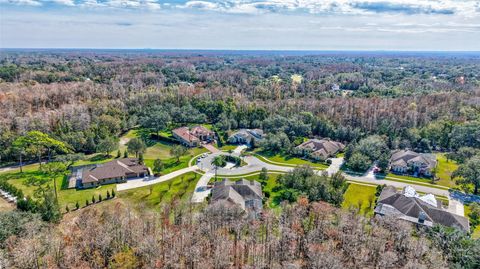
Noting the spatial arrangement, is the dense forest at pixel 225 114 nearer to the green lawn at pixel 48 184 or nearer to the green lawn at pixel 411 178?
the green lawn at pixel 48 184

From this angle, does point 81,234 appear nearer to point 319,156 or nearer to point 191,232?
point 191,232

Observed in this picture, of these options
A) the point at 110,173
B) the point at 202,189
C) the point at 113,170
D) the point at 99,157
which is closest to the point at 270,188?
the point at 202,189

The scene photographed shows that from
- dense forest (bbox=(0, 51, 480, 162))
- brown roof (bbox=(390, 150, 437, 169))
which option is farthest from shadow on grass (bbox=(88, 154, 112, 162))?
brown roof (bbox=(390, 150, 437, 169))

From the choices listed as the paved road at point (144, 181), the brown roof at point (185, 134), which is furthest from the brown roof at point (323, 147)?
the paved road at point (144, 181)

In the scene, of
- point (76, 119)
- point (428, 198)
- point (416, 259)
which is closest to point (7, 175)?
point (76, 119)

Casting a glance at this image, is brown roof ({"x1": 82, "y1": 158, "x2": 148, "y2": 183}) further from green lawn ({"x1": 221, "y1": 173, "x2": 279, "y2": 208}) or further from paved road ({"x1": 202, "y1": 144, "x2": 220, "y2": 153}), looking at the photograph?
paved road ({"x1": 202, "y1": 144, "x2": 220, "y2": 153})
